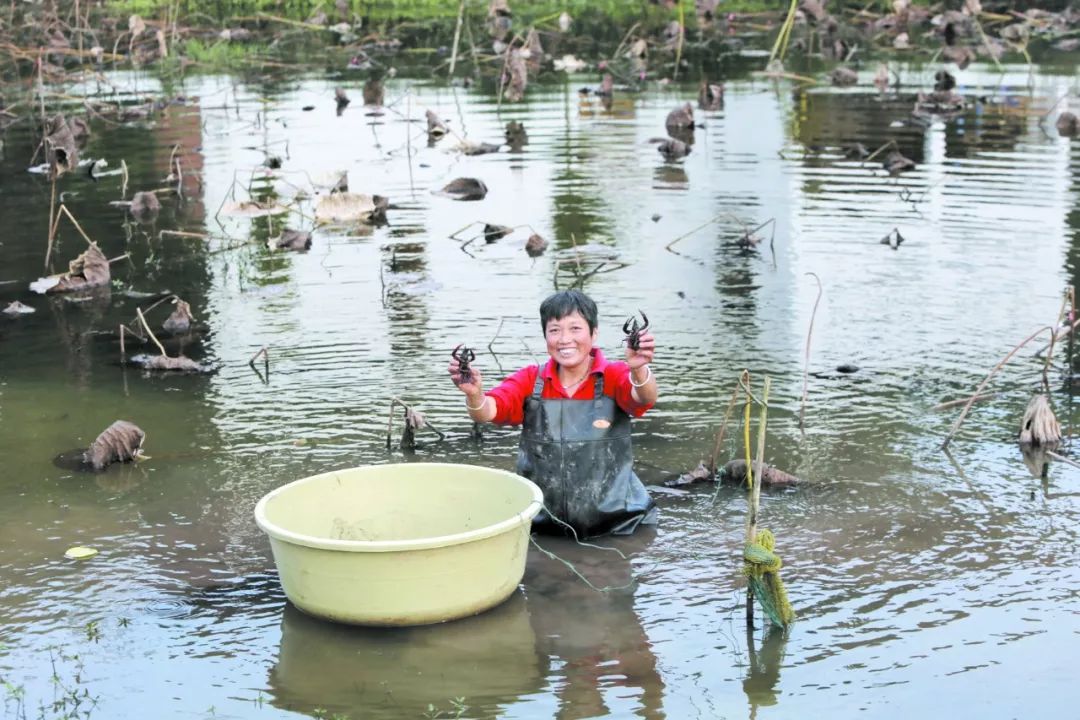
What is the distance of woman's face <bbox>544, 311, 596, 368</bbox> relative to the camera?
487 cm

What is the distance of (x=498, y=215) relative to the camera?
10281 millimetres

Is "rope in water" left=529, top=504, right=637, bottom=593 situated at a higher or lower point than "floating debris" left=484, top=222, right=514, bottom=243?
lower

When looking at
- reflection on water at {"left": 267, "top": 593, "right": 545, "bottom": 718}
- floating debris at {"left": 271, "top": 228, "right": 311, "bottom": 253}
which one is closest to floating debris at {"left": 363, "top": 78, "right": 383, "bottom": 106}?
floating debris at {"left": 271, "top": 228, "right": 311, "bottom": 253}

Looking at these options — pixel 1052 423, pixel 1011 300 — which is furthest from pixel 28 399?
pixel 1011 300

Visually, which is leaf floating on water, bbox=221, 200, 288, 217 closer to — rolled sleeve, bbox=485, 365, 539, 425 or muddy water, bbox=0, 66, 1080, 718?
muddy water, bbox=0, 66, 1080, 718

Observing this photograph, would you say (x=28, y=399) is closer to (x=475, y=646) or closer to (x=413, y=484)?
(x=413, y=484)

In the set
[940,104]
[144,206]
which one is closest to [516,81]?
[940,104]

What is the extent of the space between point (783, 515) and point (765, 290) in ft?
10.6

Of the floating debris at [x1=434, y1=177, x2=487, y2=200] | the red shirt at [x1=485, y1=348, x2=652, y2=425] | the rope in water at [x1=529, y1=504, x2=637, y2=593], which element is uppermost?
the floating debris at [x1=434, y1=177, x2=487, y2=200]

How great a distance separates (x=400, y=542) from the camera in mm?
4062

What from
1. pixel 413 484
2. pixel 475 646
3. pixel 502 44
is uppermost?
pixel 502 44

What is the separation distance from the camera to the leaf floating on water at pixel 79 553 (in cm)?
494

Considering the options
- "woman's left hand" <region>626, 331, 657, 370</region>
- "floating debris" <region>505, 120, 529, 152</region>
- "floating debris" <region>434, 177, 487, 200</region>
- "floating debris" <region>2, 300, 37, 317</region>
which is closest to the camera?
"woman's left hand" <region>626, 331, 657, 370</region>

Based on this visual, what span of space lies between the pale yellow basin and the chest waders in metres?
0.27
